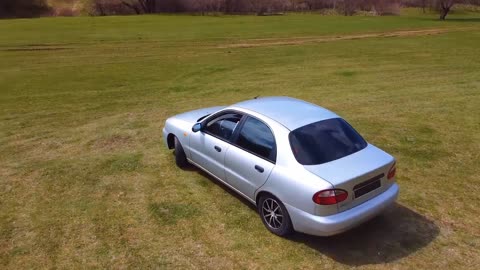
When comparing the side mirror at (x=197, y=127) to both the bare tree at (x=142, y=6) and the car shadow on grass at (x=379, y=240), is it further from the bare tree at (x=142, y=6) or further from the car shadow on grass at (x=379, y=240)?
the bare tree at (x=142, y=6)

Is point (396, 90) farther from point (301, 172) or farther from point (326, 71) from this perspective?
point (301, 172)

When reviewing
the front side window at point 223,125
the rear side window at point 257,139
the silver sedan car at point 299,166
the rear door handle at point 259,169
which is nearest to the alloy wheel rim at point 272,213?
the silver sedan car at point 299,166

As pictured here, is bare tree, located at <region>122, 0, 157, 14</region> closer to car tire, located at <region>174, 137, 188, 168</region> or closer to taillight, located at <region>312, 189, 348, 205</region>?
car tire, located at <region>174, 137, 188, 168</region>

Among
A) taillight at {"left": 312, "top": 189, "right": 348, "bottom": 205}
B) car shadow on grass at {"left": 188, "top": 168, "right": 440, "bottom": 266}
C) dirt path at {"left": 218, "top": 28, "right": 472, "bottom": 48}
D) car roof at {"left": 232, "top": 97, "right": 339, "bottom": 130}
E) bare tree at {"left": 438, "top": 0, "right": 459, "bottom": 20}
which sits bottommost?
car shadow on grass at {"left": 188, "top": 168, "right": 440, "bottom": 266}

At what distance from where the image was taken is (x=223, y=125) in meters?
6.68

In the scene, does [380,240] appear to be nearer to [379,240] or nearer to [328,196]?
[379,240]

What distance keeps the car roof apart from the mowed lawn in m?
1.55

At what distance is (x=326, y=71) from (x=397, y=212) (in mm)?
12897

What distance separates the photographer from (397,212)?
20.9 ft

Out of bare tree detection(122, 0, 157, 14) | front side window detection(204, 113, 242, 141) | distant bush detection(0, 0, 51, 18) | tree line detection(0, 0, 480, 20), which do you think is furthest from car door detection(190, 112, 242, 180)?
bare tree detection(122, 0, 157, 14)

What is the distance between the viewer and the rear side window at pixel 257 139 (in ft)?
18.8

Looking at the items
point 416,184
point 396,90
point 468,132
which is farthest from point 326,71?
point 416,184

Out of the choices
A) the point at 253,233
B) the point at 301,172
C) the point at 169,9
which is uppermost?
the point at 169,9

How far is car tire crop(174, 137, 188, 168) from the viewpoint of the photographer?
7.77 m
